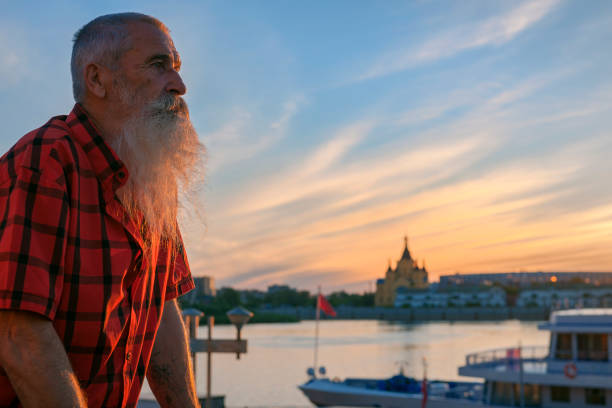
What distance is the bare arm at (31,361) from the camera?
101cm

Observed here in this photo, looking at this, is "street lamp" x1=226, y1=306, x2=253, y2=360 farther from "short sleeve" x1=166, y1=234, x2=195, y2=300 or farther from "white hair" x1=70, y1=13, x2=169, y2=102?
"white hair" x1=70, y1=13, x2=169, y2=102

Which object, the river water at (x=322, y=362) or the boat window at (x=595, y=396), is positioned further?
the river water at (x=322, y=362)

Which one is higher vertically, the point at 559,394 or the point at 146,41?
the point at 146,41

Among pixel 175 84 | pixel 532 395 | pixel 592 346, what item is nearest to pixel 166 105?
pixel 175 84

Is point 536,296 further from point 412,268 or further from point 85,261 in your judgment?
point 85,261

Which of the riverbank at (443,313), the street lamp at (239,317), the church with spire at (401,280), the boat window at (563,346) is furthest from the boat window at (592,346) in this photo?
the church with spire at (401,280)

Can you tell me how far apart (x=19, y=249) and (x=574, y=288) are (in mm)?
159748

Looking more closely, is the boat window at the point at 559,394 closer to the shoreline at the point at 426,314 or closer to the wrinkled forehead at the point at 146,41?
the wrinkled forehead at the point at 146,41

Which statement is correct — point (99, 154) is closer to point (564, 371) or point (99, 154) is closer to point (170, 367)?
point (170, 367)

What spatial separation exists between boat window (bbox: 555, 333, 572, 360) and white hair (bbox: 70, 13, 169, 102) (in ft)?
65.9

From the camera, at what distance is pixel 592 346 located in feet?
62.7

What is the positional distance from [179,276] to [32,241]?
0.58 meters

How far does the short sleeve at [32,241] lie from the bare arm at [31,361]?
0.03 meters

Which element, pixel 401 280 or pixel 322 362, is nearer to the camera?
pixel 322 362
